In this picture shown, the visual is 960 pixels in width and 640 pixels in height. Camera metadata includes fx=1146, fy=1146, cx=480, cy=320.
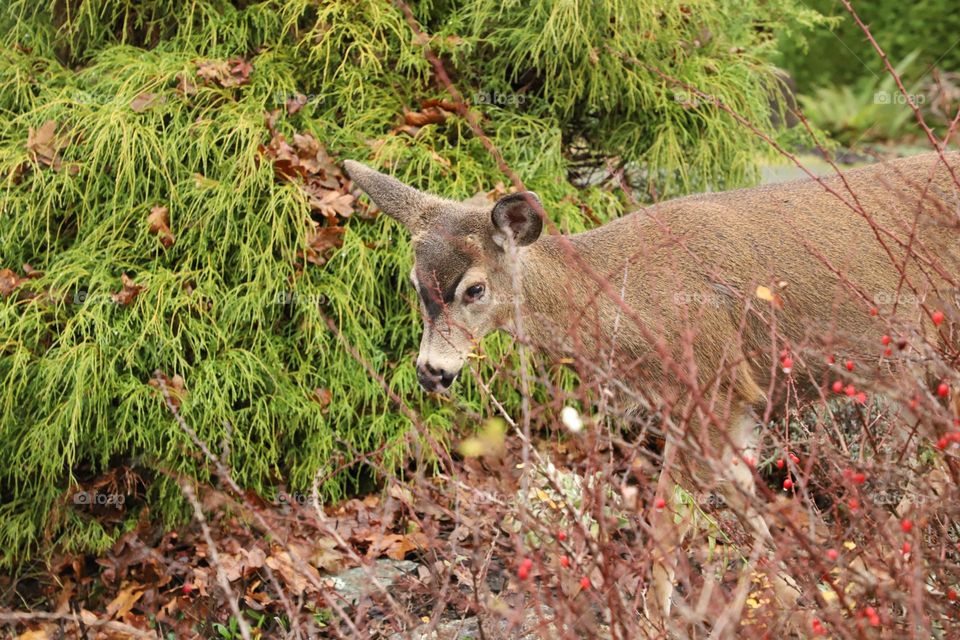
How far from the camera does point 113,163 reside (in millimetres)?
6023

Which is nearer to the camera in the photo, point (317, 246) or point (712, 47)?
point (317, 246)

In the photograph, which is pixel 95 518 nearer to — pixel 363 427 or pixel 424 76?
pixel 363 427

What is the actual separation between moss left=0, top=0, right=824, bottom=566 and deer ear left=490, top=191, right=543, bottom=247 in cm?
121

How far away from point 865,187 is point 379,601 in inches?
133

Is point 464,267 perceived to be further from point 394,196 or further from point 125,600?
point 125,600

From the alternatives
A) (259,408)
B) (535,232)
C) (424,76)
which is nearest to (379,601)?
(535,232)

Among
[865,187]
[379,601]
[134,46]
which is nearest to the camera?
[379,601]

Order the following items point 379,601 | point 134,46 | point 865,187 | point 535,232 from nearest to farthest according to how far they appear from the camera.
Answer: point 379,601, point 535,232, point 865,187, point 134,46

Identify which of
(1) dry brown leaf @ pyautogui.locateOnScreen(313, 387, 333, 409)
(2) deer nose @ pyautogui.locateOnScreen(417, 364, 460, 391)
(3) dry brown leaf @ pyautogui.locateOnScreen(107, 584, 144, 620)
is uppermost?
(2) deer nose @ pyautogui.locateOnScreen(417, 364, 460, 391)

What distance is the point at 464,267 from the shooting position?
481cm

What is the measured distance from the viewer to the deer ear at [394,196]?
5.03m

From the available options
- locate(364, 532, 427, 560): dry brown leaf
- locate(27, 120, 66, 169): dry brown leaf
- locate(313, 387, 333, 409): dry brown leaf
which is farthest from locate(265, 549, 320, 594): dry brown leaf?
locate(27, 120, 66, 169): dry brown leaf

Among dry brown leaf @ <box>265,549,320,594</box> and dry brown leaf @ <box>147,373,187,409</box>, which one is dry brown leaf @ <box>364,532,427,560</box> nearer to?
dry brown leaf @ <box>265,549,320,594</box>

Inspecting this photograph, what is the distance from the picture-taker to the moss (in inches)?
220
